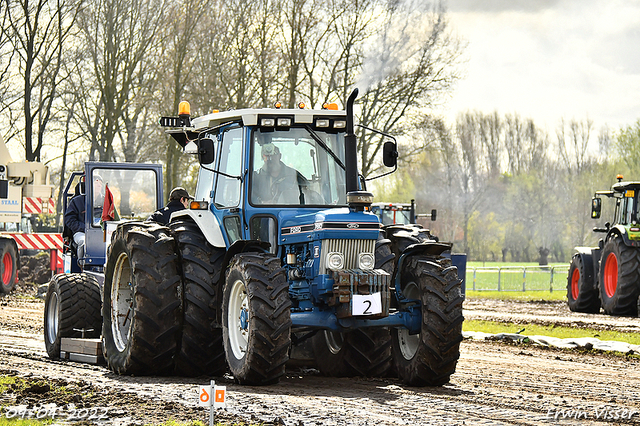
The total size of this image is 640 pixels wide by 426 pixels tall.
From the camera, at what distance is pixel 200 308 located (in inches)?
354

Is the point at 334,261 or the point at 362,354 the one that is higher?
the point at 334,261

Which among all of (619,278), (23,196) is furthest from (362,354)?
(23,196)

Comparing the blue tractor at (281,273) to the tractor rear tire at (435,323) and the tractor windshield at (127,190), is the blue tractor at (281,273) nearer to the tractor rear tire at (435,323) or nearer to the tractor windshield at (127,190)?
the tractor rear tire at (435,323)

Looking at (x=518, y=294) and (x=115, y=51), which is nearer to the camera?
(x=115, y=51)

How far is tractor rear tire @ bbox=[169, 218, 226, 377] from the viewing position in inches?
355

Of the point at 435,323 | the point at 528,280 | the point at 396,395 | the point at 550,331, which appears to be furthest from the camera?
the point at 528,280

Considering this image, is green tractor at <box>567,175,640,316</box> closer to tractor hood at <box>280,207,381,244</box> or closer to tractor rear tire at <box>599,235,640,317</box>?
tractor rear tire at <box>599,235,640,317</box>

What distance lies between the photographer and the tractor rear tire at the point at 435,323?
8.56m

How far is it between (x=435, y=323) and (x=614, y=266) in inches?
530

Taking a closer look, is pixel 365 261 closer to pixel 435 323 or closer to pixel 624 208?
pixel 435 323

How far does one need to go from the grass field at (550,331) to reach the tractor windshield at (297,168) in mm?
7326

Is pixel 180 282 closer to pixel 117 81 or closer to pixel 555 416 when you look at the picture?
pixel 555 416

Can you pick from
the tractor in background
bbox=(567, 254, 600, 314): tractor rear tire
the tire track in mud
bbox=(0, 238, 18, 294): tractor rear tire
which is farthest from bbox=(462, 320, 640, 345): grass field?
bbox=(0, 238, 18, 294): tractor rear tire

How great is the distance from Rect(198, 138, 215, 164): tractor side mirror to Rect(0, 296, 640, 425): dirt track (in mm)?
2188
